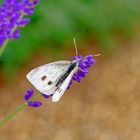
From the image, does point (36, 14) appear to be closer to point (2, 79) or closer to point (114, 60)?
point (2, 79)

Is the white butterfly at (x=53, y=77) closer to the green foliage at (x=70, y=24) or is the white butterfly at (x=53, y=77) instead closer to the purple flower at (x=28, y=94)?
the purple flower at (x=28, y=94)

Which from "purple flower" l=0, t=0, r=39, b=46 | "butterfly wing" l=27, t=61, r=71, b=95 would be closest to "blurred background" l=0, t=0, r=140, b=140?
"purple flower" l=0, t=0, r=39, b=46

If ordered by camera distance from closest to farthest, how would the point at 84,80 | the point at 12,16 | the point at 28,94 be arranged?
the point at 28,94, the point at 12,16, the point at 84,80

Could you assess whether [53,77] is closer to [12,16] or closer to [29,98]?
[29,98]

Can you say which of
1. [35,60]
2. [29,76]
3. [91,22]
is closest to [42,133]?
[35,60]

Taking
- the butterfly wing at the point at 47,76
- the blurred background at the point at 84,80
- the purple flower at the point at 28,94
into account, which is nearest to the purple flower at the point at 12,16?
the purple flower at the point at 28,94

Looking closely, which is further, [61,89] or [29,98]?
[29,98]

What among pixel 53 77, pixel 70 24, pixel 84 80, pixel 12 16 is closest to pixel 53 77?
pixel 53 77
